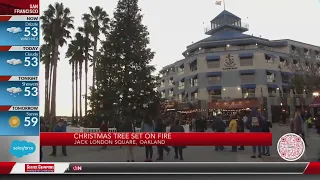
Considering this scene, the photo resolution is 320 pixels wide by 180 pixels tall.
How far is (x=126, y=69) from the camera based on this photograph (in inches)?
191

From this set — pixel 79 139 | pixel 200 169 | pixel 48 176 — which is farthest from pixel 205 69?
pixel 48 176

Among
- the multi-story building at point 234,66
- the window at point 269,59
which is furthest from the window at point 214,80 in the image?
the window at point 269,59

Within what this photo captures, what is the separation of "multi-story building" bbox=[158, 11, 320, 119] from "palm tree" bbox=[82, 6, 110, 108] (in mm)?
1102

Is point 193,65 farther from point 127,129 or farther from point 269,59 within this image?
point 127,129

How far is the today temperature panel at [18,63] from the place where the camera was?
4.59m

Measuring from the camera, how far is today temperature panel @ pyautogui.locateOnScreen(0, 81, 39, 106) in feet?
14.9

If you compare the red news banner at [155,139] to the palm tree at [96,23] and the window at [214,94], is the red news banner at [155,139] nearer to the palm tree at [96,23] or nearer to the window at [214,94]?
the window at [214,94]

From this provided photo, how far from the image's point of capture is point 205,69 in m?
4.88

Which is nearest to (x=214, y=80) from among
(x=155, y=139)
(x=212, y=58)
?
(x=212, y=58)

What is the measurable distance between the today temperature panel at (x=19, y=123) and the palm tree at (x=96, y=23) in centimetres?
93

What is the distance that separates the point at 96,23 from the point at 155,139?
1893 millimetres

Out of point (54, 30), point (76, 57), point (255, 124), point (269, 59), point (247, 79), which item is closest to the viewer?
point (255, 124)

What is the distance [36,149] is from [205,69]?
261 centimetres

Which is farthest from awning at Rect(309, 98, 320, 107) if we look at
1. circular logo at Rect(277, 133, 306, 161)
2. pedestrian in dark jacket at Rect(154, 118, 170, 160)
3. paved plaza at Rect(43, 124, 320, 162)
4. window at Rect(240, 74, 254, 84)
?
pedestrian in dark jacket at Rect(154, 118, 170, 160)
